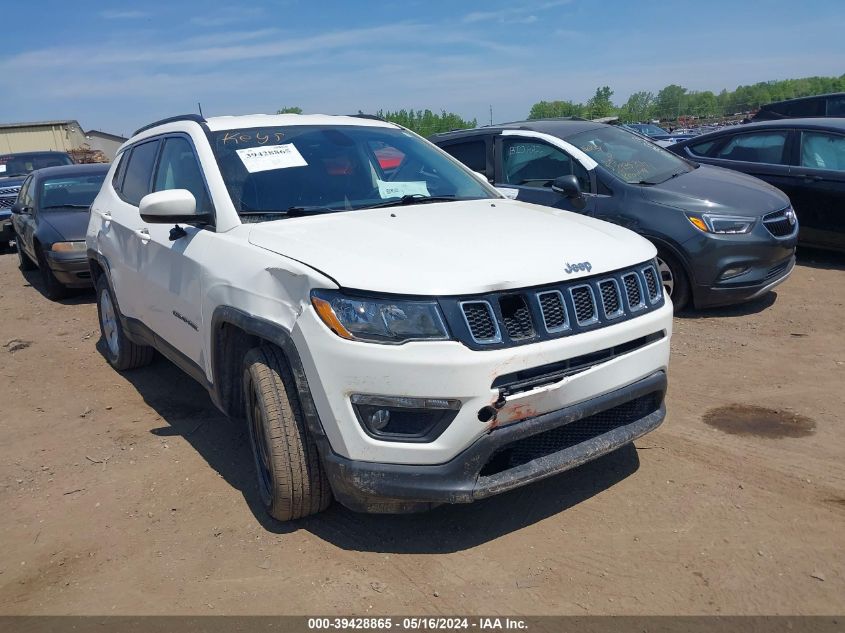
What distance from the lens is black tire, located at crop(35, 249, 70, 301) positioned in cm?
880

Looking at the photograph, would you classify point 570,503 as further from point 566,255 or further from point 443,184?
point 443,184

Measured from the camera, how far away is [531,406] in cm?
293

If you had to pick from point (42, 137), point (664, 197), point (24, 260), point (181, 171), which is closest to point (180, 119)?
point (181, 171)

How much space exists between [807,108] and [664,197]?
890 centimetres

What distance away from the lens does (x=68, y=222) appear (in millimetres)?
8930

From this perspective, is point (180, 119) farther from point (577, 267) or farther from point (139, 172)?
point (577, 267)

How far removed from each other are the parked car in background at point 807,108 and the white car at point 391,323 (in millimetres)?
11072

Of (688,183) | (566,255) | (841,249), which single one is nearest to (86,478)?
(566,255)

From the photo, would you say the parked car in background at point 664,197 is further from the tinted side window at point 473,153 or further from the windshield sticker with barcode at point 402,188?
the windshield sticker with barcode at point 402,188

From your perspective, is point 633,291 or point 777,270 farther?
point 777,270

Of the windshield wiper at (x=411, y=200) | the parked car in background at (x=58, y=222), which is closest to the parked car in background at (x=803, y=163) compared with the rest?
the windshield wiper at (x=411, y=200)

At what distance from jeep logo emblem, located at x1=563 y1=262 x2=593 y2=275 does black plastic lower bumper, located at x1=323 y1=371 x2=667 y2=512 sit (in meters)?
0.54

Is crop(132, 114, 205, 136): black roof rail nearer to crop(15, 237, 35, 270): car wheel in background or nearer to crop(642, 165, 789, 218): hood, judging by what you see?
crop(642, 165, 789, 218): hood

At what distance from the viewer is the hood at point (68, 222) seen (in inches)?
342
